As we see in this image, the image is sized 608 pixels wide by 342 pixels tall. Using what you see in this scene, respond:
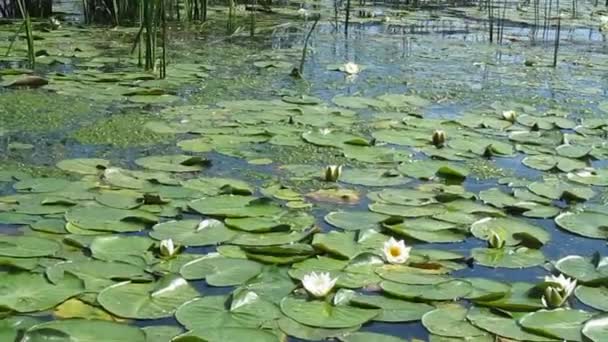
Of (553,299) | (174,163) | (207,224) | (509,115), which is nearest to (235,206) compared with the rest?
(207,224)

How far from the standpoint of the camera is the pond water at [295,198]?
5.15 feet

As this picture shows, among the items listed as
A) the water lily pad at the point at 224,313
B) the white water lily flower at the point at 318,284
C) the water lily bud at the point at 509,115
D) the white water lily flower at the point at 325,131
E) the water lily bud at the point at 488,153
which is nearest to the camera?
the water lily pad at the point at 224,313

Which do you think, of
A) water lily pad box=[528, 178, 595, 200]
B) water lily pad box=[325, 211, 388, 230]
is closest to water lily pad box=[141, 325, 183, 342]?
water lily pad box=[325, 211, 388, 230]

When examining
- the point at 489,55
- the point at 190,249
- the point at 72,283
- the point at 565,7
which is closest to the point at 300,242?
the point at 190,249

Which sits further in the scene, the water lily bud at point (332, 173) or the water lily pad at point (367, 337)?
the water lily bud at point (332, 173)

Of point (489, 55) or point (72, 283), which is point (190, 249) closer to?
point (72, 283)

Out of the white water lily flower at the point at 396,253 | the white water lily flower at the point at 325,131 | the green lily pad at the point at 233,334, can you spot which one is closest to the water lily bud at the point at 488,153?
the white water lily flower at the point at 325,131

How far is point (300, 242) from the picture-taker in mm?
1926

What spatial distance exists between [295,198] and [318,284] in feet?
2.02

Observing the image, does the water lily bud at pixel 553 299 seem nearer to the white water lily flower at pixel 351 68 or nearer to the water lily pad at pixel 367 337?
the water lily pad at pixel 367 337

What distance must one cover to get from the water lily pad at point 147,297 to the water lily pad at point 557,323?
671mm

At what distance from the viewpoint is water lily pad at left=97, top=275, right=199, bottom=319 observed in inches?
60.6

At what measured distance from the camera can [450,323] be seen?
61.0 inches

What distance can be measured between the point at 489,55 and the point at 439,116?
1.65 m
